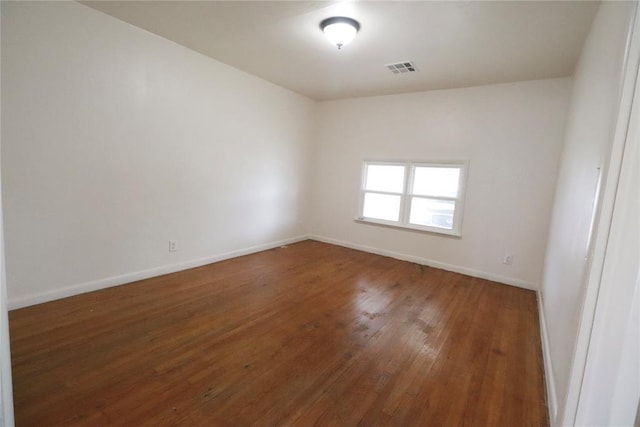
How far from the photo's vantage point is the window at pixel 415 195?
4.12m

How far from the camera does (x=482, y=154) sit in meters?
3.84

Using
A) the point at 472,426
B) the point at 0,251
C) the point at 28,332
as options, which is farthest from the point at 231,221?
the point at 472,426

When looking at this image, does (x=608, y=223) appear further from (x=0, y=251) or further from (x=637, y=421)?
(x=0, y=251)

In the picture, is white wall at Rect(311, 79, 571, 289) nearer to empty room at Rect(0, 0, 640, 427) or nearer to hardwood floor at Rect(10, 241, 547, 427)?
empty room at Rect(0, 0, 640, 427)

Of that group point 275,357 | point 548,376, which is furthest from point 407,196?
point 275,357

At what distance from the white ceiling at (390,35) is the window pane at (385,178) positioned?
4.57 ft

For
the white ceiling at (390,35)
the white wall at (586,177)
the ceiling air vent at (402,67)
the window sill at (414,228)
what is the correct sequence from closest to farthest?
the white wall at (586,177) < the white ceiling at (390,35) < the ceiling air vent at (402,67) < the window sill at (414,228)

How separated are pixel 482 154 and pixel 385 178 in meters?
1.47

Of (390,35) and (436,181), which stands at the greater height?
(390,35)

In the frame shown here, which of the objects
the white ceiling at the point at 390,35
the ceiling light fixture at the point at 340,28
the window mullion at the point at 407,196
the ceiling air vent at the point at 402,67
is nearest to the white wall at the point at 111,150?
the white ceiling at the point at 390,35

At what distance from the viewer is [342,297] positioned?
3.02 m

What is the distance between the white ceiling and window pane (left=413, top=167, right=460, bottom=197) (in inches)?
47.4

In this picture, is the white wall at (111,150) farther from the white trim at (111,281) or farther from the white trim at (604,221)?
the white trim at (604,221)

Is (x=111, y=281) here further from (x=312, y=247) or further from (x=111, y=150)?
(x=312, y=247)
